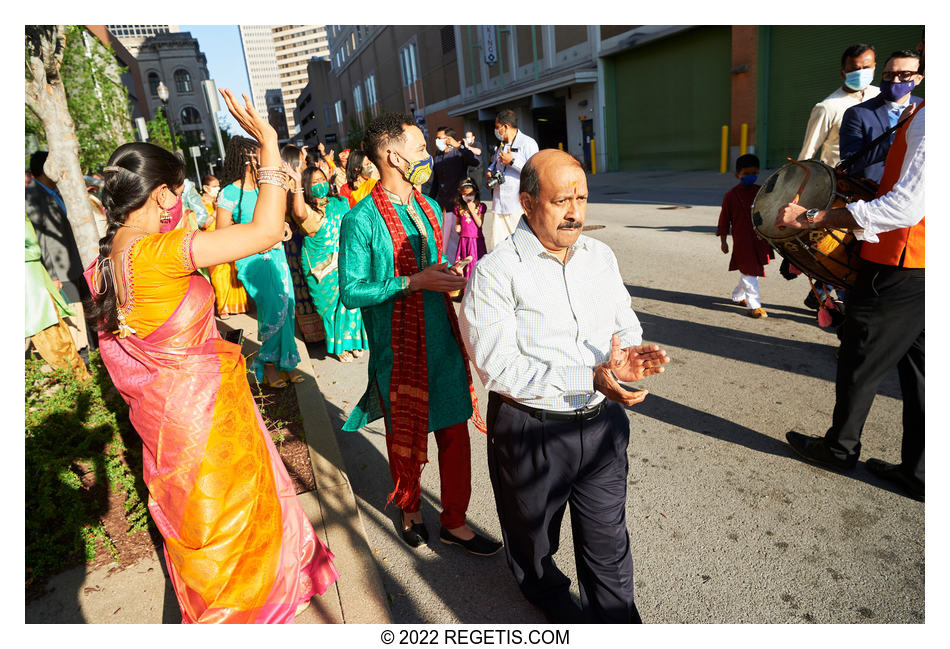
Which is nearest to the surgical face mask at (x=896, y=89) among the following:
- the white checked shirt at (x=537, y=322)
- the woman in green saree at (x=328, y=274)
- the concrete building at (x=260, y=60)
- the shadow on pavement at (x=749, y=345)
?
the shadow on pavement at (x=749, y=345)

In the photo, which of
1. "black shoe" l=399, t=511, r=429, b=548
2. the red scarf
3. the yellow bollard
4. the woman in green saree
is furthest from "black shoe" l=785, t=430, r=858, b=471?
the yellow bollard

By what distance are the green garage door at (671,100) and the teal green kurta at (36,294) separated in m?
21.5

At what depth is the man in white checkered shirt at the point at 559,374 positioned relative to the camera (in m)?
1.93

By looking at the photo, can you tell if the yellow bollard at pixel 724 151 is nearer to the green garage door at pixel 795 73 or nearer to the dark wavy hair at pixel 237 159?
the green garage door at pixel 795 73

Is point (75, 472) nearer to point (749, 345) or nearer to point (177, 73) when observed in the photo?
point (749, 345)

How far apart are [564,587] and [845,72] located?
192 inches

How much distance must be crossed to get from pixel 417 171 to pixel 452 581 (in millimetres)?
1935

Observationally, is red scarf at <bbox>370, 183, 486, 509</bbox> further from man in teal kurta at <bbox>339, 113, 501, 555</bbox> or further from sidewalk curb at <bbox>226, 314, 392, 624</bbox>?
sidewalk curb at <bbox>226, 314, 392, 624</bbox>

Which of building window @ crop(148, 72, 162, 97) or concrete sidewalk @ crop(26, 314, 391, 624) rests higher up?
building window @ crop(148, 72, 162, 97)

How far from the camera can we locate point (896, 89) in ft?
13.0

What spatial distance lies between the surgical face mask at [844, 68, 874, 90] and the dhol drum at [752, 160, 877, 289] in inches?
80.6

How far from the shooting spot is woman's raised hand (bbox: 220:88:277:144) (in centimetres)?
204

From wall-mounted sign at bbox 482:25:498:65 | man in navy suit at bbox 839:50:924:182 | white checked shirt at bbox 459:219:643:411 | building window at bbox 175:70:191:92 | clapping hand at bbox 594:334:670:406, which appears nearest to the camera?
clapping hand at bbox 594:334:670:406
